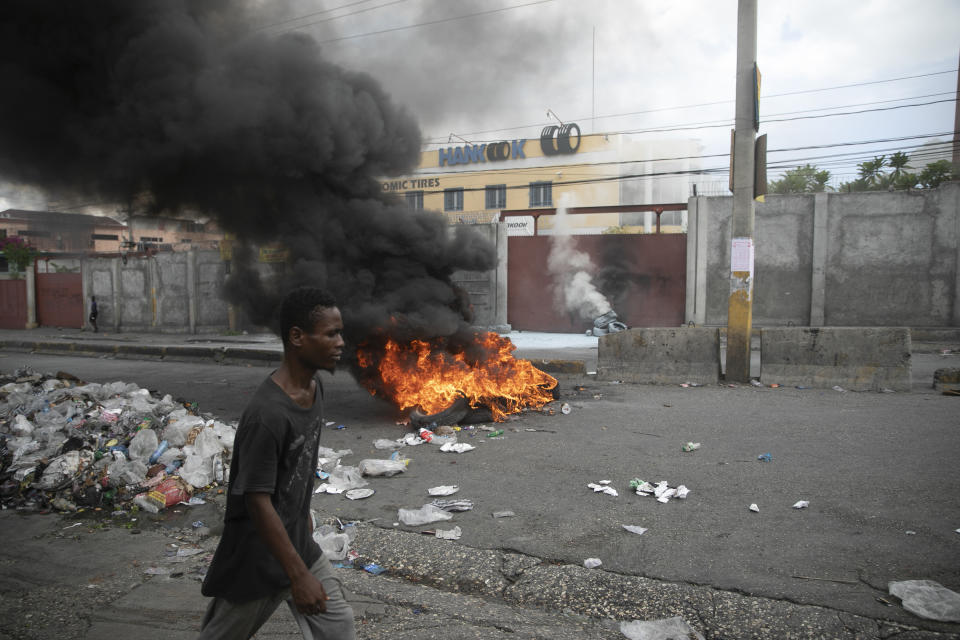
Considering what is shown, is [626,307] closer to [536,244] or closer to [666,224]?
[536,244]

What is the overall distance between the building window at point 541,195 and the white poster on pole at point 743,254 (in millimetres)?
29665

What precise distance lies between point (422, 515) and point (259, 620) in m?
2.11

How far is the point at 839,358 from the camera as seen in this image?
805 cm

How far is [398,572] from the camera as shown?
3270 mm

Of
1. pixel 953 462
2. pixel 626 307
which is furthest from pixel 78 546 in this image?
pixel 626 307

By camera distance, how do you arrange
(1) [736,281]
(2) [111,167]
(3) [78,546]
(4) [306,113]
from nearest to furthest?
(3) [78,546]
(4) [306,113]
(2) [111,167]
(1) [736,281]

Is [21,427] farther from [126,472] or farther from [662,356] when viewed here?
[662,356]

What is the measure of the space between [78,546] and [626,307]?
14.2m

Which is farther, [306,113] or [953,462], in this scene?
[306,113]

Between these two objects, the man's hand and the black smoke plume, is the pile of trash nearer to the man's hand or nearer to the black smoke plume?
the black smoke plume

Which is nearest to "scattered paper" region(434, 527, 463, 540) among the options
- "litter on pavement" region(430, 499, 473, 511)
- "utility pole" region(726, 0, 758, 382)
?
"litter on pavement" region(430, 499, 473, 511)

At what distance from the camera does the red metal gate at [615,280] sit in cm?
1570

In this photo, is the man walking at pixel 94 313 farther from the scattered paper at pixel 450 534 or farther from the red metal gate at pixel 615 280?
the scattered paper at pixel 450 534

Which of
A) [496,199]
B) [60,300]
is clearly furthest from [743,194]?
[496,199]
